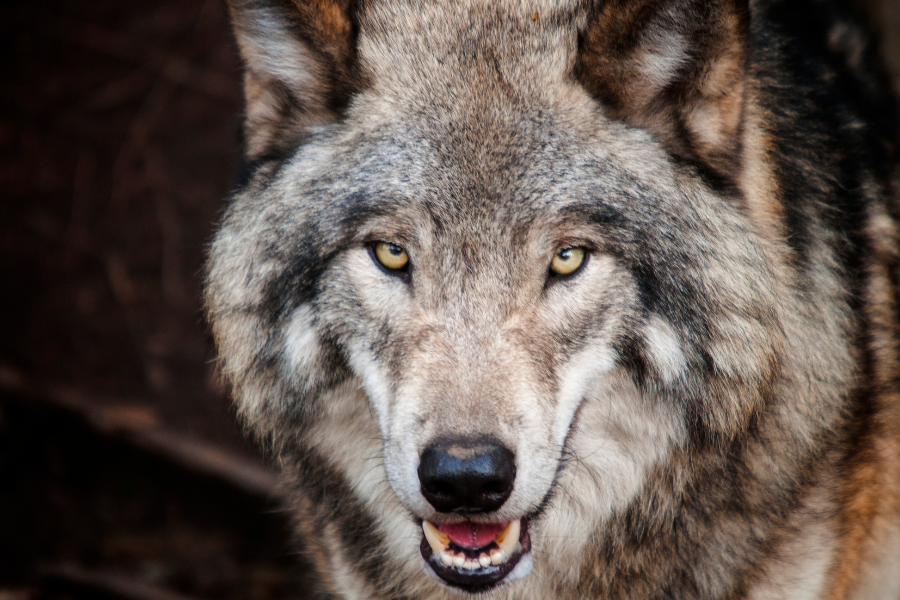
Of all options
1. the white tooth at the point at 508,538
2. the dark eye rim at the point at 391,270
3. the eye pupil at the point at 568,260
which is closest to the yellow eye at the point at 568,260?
the eye pupil at the point at 568,260

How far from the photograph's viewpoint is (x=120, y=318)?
5352mm

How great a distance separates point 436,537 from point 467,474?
1.01 ft

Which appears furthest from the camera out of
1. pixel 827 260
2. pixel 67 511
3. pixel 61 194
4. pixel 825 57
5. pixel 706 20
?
pixel 61 194

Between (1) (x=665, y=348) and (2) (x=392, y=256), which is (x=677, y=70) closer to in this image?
(1) (x=665, y=348)

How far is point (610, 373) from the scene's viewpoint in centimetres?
219

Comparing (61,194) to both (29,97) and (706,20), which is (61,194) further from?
(706,20)

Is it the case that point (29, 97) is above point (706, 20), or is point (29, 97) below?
below

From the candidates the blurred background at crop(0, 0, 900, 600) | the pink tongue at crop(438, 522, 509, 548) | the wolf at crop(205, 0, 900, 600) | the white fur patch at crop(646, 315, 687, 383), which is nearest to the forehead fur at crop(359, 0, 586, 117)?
the wolf at crop(205, 0, 900, 600)

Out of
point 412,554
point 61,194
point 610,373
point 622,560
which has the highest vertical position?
point 610,373

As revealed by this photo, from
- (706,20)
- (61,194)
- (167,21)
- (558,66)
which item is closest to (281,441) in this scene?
(558,66)

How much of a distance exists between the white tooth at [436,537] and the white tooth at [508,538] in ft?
0.42

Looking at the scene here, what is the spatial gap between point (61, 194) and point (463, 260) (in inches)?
179

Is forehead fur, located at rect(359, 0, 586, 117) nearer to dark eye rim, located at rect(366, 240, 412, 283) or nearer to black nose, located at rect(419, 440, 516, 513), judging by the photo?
dark eye rim, located at rect(366, 240, 412, 283)

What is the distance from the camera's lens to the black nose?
6.15 feet
